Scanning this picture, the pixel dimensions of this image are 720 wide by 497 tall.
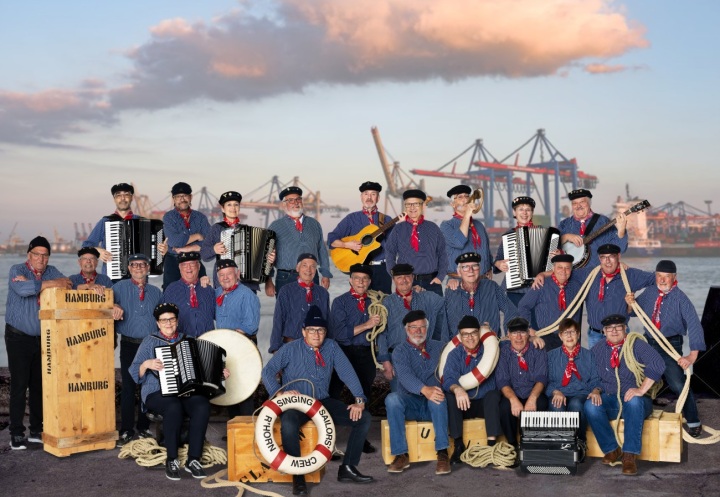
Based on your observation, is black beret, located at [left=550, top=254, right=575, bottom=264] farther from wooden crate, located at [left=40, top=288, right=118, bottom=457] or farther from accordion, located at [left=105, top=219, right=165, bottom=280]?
wooden crate, located at [left=40, top=288, right=118, bottom=457]

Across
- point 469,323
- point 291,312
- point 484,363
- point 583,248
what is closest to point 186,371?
point 291,312

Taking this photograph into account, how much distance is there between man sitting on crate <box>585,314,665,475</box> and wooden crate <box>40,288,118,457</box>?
4.64m

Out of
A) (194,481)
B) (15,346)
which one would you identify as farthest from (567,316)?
(15,346)

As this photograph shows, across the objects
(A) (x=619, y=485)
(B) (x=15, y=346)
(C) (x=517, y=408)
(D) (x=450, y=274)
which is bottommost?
(A) (x=619, y=485)

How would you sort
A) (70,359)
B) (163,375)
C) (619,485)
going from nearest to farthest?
(619,485) → (163,375) → (70,359)

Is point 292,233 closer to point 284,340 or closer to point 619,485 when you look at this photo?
point 284,340

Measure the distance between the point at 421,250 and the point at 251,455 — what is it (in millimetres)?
2901

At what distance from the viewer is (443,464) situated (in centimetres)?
729

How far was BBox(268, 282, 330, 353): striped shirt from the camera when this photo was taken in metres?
8.49

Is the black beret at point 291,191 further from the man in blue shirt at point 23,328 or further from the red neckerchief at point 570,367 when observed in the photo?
the red neckerchief at point 570,367

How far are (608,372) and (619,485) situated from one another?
41.6 inches

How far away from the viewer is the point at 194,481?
7.20 m

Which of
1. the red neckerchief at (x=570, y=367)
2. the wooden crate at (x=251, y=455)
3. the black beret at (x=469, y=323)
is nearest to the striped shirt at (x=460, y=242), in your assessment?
the black beret at (x=469, y=323)

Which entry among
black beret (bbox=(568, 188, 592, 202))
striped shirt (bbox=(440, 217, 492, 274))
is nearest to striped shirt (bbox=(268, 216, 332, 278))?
striped shirt (bbox=(440, 217, 492, 274))
